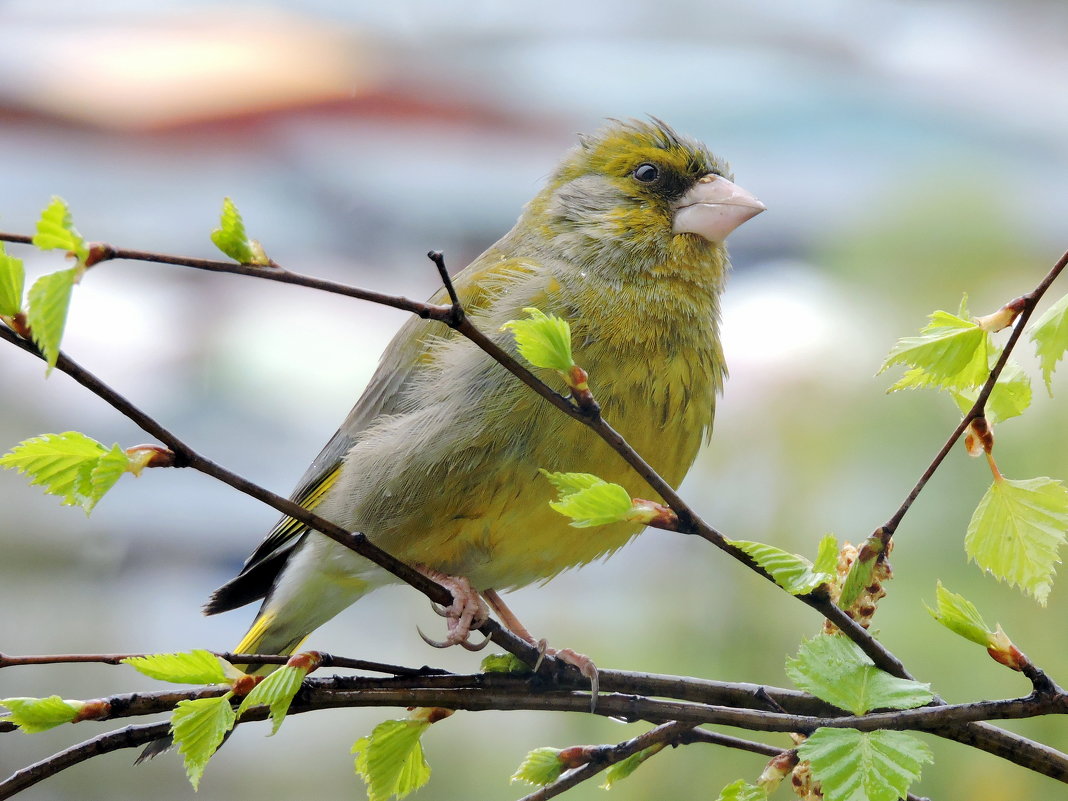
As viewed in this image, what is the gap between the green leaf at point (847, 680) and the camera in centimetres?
58

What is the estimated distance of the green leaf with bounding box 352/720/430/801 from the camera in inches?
28.6

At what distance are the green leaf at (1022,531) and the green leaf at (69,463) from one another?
0.48m

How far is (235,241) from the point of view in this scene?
0.52 m

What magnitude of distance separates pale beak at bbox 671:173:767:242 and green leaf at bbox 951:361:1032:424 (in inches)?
20.9

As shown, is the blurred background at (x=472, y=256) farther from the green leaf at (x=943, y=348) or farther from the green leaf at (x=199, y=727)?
the green leaf at (x=199, y=727)

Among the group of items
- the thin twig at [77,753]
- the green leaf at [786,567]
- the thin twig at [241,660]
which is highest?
the green leaf at [786,567]

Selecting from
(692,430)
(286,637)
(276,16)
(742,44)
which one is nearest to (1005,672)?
(692,430)

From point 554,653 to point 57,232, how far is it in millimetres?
610

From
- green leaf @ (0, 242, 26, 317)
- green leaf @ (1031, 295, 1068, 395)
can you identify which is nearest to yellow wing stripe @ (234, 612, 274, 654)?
green leaf @ (0, 242, 26, 317)

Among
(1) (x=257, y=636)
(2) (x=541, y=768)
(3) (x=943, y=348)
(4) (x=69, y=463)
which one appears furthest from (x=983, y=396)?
(1) (x=257, y=636)

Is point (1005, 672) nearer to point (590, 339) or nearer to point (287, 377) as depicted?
point (590, 339)

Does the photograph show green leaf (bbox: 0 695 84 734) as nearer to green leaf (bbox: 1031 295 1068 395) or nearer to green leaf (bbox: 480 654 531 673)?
green leaf (bbox: 480 654 531 673)

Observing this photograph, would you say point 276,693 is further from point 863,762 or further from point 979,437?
point 979,437

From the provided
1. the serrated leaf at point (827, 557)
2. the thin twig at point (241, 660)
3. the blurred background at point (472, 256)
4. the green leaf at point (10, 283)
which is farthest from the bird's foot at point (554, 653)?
the blurred background at point (472, 256)
